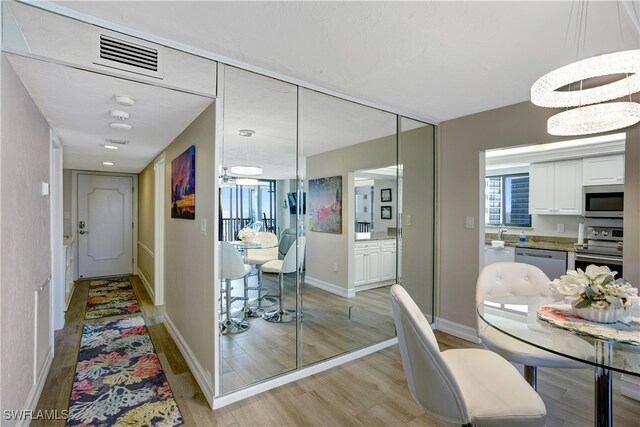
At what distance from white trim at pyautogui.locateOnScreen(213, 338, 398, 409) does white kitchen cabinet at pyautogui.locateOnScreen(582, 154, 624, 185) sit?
3.71 meters

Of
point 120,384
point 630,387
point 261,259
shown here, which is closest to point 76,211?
point 120,384

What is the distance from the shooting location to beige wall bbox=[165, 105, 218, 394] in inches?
84.1

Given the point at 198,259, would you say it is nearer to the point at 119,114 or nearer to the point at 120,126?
the point at 119,114

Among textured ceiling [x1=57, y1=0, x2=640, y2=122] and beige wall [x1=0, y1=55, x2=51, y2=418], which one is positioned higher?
textured ceiling [x1=57, y1=0, x2=640, y2=122]

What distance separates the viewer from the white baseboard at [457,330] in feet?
10.3

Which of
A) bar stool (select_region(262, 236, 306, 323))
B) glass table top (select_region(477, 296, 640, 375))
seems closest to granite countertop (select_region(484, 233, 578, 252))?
glass table top (select_region(477, 296, 640, 375))

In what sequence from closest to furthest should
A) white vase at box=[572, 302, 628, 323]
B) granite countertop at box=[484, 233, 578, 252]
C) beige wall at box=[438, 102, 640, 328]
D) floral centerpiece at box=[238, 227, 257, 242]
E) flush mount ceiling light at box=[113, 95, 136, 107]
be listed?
white vase at box=[572, 302, 628, 323]
flush mount ceiling light at box=[113, 95, 136, 107]
floral centerpiece at box=[238, 227, 257, 242]
beige wall at box=[438, 102, 640, 328]
granite countertop at box=[484, 233, 578, 252]

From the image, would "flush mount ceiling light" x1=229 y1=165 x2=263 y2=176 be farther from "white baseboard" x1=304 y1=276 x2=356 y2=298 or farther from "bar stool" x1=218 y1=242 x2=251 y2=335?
"white baseboard" x1=304 y1=276 x2=356 y2=298

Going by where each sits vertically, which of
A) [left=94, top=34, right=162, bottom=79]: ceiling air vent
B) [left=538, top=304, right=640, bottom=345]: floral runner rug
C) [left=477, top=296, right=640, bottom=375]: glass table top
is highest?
[left=94, top=34, right=162, bottom=79]: ceiling air vent

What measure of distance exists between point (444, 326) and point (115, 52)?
12.6 ft

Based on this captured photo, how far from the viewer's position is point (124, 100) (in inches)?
82.4

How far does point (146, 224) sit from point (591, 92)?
18.2ft

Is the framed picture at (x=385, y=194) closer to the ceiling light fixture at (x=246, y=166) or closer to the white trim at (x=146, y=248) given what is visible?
the ceiling light fixture at (x=246, y=166)

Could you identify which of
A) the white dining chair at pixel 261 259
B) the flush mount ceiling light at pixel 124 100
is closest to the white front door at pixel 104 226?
the flush mount ceiling light at pixel 124 100
